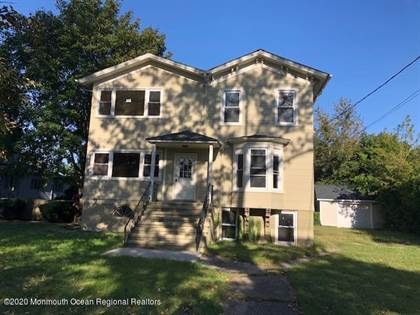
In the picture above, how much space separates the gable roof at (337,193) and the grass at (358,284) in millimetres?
16932

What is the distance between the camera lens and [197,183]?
608 inches

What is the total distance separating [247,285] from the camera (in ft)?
25.5

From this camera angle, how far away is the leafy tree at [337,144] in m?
37.2

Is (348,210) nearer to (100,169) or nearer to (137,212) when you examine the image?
(100,169)

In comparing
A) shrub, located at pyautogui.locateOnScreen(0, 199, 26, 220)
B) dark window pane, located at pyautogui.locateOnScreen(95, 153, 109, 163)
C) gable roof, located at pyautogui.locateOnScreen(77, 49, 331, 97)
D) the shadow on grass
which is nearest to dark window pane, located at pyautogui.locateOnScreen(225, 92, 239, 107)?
gable roof, located at pyautogui.locateOnScreen(77, 49, 331, 97)

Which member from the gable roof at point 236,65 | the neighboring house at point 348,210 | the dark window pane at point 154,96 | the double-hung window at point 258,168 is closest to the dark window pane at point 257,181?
the double-hung window at point 258,168

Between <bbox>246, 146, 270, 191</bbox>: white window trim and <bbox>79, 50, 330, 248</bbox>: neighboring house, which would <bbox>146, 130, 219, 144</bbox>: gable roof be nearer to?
<bbox>79, 50, 330, 248</bbox>: neighboring house

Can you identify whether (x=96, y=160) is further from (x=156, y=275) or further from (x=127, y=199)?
(x=156, y=275)

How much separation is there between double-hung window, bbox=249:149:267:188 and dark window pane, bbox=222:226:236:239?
211cm

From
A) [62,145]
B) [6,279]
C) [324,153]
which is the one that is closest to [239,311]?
[6,279]

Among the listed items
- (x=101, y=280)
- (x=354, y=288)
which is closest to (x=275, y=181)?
(x=354, y=288)

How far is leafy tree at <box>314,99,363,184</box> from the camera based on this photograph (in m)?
37.2

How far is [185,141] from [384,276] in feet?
27.3

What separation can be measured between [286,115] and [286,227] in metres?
4.76
